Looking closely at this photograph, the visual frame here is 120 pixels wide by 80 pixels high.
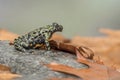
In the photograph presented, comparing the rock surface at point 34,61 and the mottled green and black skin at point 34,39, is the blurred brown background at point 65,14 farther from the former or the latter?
the rock surface at point 34,61

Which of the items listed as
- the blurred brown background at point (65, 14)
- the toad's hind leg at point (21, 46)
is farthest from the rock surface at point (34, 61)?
the blurred brown background at point (65, 14)

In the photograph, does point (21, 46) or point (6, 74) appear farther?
point (21, 46)

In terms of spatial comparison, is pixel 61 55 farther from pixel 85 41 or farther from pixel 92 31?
pixel 92 31

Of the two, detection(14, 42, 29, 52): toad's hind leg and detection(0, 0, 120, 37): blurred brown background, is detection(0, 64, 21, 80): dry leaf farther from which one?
detection(0, 0, 120, 37): blurred brown background

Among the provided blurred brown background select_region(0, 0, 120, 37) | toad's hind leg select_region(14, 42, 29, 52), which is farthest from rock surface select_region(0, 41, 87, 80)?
blurred brown background select_region(0, 0, 120, 37)

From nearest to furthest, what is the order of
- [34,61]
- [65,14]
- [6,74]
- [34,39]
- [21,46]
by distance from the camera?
[6,74] → [34,61] → [21,46] → [34,39] → [65,14]

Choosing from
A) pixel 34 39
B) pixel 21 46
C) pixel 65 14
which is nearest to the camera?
pixel 21 46

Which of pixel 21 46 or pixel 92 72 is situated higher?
pixel 21 46

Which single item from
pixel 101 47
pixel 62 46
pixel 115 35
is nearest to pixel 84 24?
pixel 115 35

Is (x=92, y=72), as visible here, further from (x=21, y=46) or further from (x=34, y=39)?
(x=34, y=39)

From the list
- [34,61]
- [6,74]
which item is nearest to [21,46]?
[34,61]
